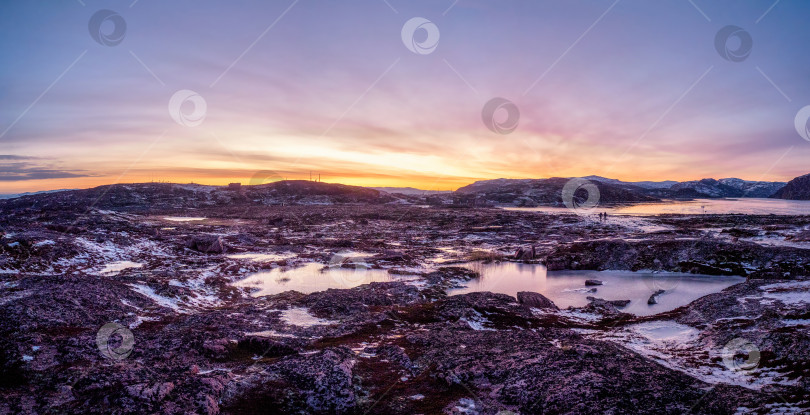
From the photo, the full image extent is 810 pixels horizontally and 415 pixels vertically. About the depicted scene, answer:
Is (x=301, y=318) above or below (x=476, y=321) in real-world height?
below

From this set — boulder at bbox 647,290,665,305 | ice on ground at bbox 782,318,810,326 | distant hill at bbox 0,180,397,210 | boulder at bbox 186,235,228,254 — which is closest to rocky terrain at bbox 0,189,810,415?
ice on ground at bbox 782,318,810,326

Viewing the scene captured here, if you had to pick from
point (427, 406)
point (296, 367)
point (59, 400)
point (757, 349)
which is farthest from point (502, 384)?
point (59, 400)

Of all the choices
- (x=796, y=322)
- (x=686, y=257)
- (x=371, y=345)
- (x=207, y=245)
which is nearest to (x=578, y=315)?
Result: (x=796, y=322)

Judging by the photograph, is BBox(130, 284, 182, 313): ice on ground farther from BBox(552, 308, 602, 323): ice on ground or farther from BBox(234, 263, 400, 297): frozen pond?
BBox(552, 308, 602, 323): ice on ground

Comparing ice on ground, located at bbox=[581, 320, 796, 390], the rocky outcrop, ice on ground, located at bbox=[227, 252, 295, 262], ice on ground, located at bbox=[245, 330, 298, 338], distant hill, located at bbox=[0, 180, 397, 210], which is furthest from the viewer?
distant hill, located at bbox=[0, 180, 397, 210]

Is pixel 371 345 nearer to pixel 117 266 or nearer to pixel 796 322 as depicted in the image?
pixel 796 322

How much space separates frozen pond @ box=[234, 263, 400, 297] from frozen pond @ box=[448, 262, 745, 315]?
9.09 meters

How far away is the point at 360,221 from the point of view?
9238 cm

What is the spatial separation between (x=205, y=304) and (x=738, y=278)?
44037 mm

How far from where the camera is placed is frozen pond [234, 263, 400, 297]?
31938mm

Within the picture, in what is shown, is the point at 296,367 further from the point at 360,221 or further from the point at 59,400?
the point at 360,221

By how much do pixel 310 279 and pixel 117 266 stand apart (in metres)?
17.1

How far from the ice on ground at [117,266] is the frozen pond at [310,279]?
10010mm

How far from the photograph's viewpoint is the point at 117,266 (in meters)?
33.8
